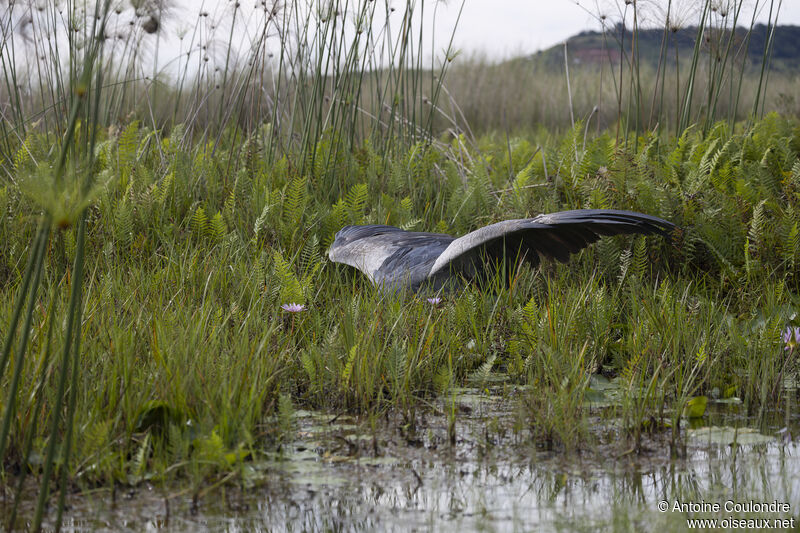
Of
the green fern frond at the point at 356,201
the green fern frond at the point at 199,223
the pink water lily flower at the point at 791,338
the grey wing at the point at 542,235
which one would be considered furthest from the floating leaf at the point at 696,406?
the green fern frond at the point at 199,223

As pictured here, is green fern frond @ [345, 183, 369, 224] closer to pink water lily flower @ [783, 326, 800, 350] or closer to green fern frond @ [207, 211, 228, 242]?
green fern frond @ [207, 211, 228, 242]

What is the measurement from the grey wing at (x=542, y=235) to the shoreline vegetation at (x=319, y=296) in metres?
0.13

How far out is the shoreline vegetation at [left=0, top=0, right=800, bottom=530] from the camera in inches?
59.9

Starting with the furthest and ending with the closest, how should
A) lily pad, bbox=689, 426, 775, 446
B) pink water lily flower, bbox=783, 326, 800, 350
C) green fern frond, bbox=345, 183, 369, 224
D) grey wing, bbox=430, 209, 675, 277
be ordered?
green fern frond, bbox=345, 183, 369, 224, grey wing, bbox=430, 209, 675, 277, pink water lily flower, bbox=783, 326, 800, 350, lily pad, bbox=689, 426, 775, 446

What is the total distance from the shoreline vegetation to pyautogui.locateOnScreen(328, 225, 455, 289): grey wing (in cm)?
11

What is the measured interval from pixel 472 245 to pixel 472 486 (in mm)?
1183

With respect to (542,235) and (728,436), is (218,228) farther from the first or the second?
(728,436)

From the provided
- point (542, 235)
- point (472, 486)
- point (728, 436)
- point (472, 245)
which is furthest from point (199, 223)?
point (728, 436)

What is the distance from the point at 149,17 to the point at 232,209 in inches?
53.3

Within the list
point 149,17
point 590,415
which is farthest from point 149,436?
point 149,17

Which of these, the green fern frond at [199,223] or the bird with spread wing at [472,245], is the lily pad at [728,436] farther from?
the green fern frond at [199,223]

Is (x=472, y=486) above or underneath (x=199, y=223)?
underneath

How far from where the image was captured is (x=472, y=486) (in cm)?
146

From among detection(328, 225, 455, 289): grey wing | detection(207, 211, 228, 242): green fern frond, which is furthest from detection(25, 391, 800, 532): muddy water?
detection(207, 211, 228, 242): green fern frond
